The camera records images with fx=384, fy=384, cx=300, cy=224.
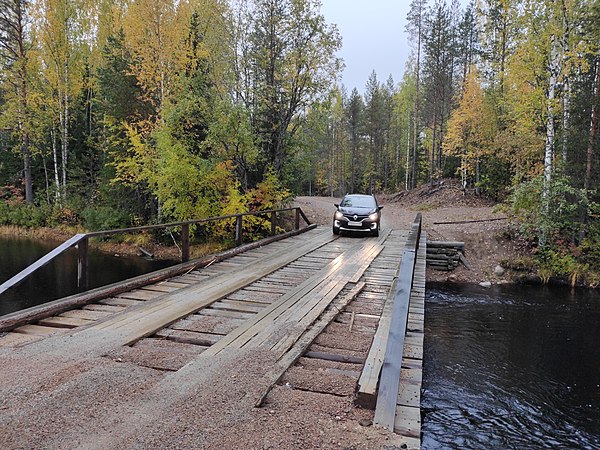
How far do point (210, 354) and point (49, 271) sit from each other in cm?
1424

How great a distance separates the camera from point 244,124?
14.6 meters

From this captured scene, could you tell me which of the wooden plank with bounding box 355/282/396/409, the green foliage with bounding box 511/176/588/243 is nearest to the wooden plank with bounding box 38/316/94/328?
the wooden plank with bounding box 355/282/396/409

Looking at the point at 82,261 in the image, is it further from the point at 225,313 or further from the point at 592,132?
the point at 592,132

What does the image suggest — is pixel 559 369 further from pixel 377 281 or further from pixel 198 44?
pixel 198 44

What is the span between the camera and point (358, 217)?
1309 cm

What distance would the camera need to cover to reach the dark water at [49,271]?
1174cm

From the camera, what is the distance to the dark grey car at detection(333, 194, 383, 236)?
42.7ft

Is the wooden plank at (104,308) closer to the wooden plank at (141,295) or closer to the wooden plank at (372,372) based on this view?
the wooden plank at (141,295)

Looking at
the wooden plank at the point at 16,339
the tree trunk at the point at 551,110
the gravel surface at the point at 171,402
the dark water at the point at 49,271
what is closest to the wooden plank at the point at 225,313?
the gravel surface at the point at 171,402

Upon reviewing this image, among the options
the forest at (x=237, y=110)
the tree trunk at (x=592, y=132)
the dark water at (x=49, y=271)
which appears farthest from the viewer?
the forest at (x=237, y=110)

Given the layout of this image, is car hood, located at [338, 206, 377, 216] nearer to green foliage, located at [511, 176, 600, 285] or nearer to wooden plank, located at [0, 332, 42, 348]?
green foliage, located at [511, 176, 600, 285]

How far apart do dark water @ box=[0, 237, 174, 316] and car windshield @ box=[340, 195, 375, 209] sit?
8079 millimetres

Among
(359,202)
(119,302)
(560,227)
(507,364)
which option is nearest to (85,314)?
(119,302)

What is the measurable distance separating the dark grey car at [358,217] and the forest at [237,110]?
372 cm
